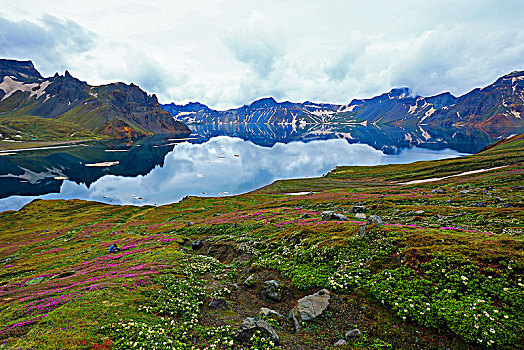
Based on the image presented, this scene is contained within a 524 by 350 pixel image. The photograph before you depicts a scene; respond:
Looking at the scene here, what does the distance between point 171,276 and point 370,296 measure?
18.8 metres

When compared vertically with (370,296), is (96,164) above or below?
above

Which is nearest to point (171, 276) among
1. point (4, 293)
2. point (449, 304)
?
point (4, 293)

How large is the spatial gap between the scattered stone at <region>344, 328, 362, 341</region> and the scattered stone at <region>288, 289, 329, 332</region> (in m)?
2.39

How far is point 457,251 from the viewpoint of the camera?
1695cm

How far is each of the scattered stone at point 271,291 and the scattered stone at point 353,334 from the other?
21.9ft

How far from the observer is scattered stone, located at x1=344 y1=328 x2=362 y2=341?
13883 millimetres

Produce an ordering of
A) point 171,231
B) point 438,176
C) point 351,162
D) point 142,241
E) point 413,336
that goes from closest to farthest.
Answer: point 413,336, point 142,241, point 171,231, point 438,176, point 351,162

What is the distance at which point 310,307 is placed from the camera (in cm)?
1670

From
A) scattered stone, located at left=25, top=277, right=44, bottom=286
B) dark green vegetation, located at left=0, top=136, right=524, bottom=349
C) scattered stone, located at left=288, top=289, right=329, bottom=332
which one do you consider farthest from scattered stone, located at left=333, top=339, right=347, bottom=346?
scattered stone, located at left=25, top=277, right=44, bottom=286

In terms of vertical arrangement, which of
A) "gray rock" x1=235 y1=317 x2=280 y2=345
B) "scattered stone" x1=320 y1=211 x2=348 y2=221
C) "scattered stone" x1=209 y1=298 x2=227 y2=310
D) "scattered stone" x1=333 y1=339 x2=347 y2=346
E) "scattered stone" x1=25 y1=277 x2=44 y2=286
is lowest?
"scattered stone" x1=333 y1=339 x2=347 y2=346

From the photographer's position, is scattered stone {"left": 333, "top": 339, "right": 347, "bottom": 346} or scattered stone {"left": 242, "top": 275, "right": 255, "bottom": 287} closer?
scattered stone {"left": 333, "top": 339, "right": 347, "bottom": 346}

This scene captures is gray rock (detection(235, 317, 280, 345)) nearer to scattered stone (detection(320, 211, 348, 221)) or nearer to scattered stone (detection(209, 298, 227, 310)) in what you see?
scattered stone (detection(209, 298, 227, 310))

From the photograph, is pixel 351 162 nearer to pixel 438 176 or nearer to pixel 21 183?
pixel 438 176

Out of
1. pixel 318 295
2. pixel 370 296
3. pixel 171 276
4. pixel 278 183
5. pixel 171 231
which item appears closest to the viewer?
pixel 370 296
